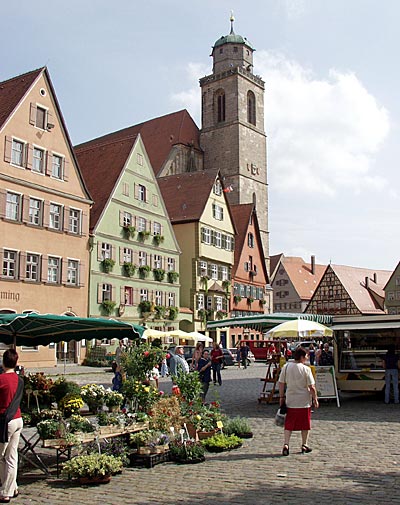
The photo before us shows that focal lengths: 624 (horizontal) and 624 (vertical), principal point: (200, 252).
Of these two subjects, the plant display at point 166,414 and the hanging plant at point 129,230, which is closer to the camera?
the plant display at point 166,414

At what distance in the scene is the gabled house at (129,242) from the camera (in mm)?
37000

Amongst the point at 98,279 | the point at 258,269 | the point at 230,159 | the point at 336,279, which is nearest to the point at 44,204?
the point at 98,279

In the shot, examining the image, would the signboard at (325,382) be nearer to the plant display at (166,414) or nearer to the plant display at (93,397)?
the plant display at (166,414)

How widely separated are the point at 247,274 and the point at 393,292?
26219 mm

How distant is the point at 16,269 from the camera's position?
30500mm

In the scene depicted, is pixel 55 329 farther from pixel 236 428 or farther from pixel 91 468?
pixel 91 468

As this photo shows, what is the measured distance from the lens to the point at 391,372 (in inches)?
658

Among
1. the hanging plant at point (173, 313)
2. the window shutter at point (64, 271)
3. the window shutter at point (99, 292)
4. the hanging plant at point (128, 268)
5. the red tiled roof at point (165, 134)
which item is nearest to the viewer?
the window shutter at point (64, 271)

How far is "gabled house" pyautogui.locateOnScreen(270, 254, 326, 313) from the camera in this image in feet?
293

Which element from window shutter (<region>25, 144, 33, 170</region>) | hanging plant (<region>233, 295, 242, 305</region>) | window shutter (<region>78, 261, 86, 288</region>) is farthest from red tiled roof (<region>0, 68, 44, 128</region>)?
hanging plant (<region>233, 295, 242, 305</region>)

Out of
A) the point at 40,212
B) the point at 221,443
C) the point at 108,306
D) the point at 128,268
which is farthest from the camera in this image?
the point at 128,268

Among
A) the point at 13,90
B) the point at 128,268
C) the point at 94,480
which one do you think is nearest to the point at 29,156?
the point at 13,90

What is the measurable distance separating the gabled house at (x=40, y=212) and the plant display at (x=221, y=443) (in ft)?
71.0

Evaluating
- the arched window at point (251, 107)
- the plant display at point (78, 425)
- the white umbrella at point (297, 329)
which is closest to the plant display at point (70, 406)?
the plant display at point (78, 425)
